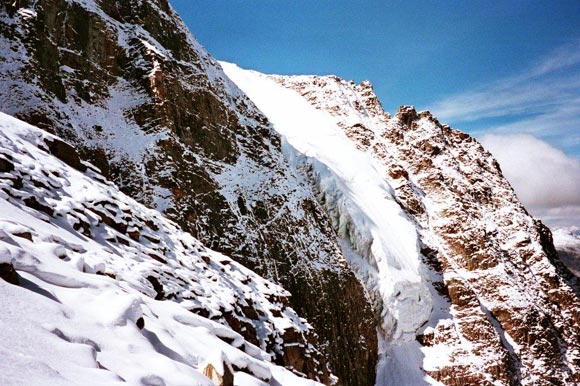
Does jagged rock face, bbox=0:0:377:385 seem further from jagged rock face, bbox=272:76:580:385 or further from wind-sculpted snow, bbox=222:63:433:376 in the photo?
jagged rock face, bbox=272:76:580:385

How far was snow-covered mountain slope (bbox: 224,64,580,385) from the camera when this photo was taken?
3791cm

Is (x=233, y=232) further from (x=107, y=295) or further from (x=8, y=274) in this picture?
(x=8, y=274)

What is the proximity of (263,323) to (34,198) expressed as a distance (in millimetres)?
7472

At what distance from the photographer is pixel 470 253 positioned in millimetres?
47156

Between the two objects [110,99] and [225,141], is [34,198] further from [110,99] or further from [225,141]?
[225,141]

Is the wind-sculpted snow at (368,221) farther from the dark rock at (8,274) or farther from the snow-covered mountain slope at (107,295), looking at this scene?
the dark rock at (8,274)

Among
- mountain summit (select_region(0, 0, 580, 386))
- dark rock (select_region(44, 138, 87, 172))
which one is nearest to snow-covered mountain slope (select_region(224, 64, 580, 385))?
mountain summit (select_region(0, 0, 580, 386))

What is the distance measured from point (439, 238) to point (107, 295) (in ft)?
158

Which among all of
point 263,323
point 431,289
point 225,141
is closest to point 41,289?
point 263,323

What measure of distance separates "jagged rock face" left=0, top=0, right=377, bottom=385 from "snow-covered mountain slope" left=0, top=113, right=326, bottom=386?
12299mm

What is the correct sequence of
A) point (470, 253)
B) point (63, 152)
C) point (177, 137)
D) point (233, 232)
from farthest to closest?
point (470, 253), point (177, 137), point (233, 232), point (63, 152)

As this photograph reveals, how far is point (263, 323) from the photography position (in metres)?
12.7

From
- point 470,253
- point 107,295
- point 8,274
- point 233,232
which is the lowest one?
point 233,232

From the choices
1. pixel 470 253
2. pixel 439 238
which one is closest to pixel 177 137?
pixel 439 238
